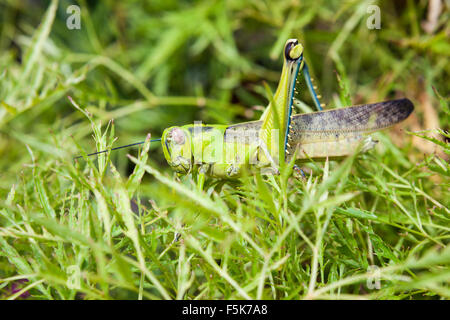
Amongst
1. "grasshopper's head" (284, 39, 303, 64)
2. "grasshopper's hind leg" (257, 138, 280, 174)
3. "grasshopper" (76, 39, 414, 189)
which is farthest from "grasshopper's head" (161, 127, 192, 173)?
"grasshopper's head" (284, 39, 303, 64)

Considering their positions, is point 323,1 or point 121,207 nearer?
point 121,207

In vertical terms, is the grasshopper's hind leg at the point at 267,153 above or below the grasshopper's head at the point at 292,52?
below

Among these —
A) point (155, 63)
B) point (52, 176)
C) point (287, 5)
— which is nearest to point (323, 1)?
point (287, 5)

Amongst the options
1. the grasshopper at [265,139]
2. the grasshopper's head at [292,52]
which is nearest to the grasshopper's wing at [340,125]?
the grasshopper at [265,139]

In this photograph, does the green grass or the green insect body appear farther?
the green insect body

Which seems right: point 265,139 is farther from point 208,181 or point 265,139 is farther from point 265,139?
point 208,181

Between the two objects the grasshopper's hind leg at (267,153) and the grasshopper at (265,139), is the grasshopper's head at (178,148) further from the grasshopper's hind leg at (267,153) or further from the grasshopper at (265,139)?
the grasshopper's hind leg at (267,153)

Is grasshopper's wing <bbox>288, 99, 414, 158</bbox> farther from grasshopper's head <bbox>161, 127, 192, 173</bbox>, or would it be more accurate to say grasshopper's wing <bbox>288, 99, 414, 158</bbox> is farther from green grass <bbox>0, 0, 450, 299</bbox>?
grasshopper's head <bbox>161, 127, 192, 173</bbox>

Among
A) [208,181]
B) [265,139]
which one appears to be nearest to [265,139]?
[265,139]
